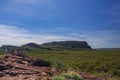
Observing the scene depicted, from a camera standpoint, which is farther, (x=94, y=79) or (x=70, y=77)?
(x=94, y=79)

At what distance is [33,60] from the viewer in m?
33.1

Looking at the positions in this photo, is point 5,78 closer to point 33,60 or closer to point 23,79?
point 23,79

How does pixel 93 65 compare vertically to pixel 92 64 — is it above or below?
below

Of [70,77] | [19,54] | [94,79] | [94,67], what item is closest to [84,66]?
[94,67]

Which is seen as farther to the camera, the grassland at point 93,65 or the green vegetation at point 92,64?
the green vegetation at point 92,64

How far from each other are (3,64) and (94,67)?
47.8m

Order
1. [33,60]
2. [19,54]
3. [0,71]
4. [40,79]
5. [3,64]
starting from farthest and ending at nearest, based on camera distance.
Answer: [19,54], [33,60], [3,64], [0,71], [40,79]

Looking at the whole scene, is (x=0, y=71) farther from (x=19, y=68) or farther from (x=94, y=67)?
(x=94, y=67)

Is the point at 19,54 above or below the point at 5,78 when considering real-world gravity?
above

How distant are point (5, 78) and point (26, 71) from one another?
127 inches

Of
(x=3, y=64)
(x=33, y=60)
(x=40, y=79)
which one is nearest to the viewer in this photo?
(x=40, y=79)

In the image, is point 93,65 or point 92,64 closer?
point 93,65

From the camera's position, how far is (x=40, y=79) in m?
21.0

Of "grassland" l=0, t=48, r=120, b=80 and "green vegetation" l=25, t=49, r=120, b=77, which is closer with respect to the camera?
"grassland" l=0, t=48, r=120, b=80
